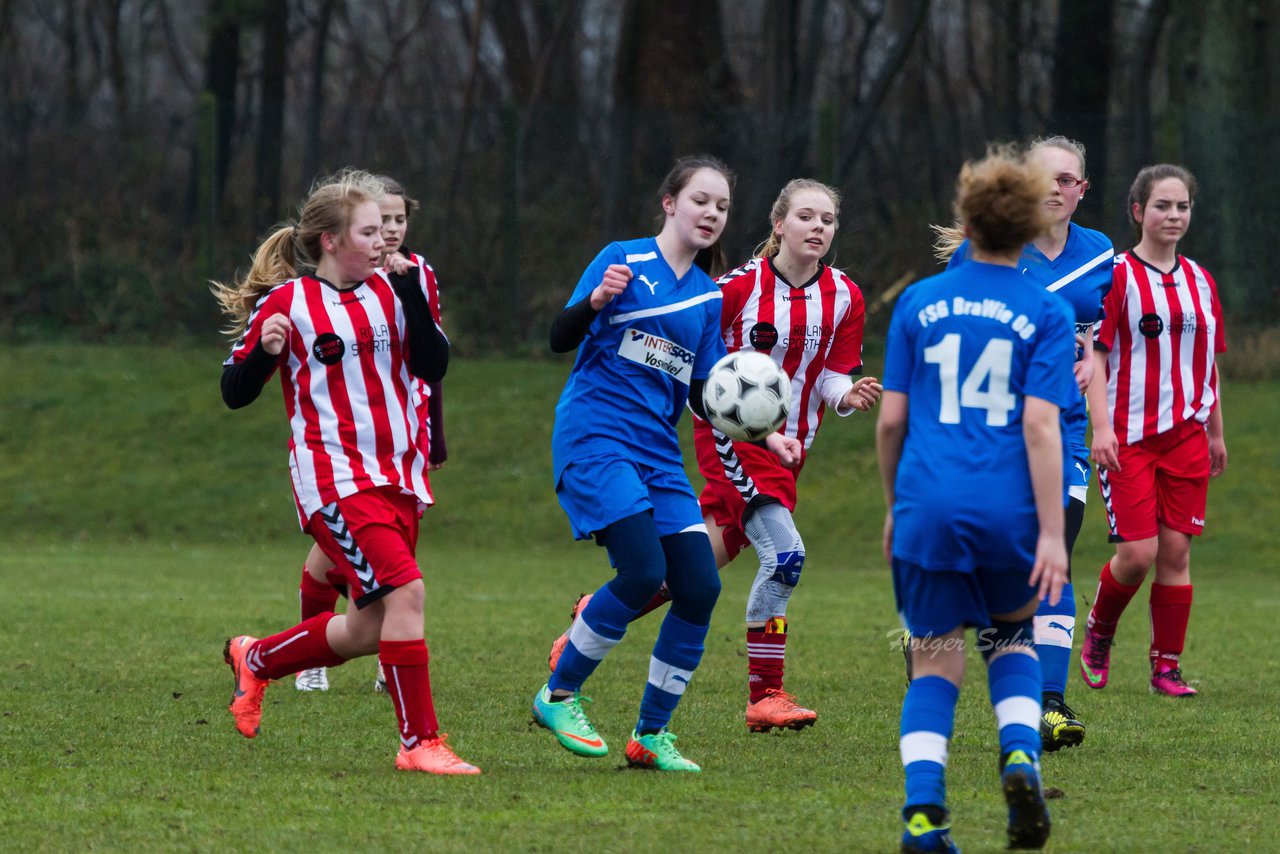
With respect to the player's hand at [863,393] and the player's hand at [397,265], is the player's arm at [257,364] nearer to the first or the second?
the player's hand at [397,265]

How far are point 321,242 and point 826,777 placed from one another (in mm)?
2279

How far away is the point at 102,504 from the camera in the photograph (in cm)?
1577

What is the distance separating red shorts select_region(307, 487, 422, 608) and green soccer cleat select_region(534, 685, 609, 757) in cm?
59

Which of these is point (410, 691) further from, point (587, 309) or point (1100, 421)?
point (1100, 421)

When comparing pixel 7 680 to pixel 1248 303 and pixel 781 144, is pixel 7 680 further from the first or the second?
pixel 1248 303

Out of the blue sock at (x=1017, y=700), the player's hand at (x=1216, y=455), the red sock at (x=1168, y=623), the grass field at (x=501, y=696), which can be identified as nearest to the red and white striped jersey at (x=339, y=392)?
the grass field at (x=501, y=696)

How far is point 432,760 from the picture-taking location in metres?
5.35

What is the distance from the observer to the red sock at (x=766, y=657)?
21.4 feet

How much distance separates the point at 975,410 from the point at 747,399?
1.32 meters

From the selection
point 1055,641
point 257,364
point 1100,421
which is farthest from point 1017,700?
point 257,364

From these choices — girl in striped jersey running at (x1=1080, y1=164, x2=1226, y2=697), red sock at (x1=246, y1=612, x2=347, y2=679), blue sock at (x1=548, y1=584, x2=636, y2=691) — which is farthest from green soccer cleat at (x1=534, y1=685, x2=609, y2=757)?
girl in striped jersey running at (x1=1080, y1=164, x2=1226, y2=697)

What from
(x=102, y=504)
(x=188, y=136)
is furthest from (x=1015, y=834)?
(x=188, y=136)

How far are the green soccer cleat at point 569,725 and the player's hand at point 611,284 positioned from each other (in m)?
1.24

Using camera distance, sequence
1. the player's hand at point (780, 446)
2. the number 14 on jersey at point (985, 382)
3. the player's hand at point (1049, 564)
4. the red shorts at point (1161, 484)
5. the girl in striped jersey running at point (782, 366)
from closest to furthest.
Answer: the player's hand at point (1049, 564), the number 14 on jersey at point (985, 382), the player's hand at point (780, 446), the girl in striped jersey running at point (782, 366), the red shorts at point (1161, 484)
